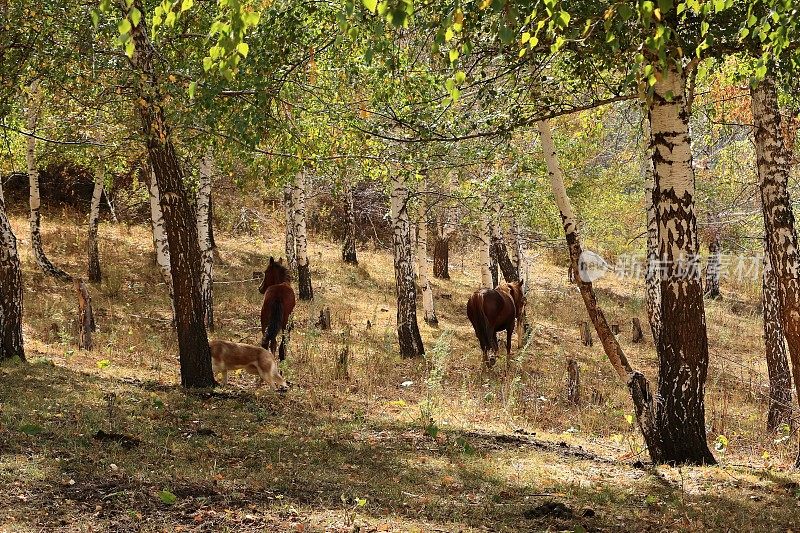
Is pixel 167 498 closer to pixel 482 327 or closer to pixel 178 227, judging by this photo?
pixel 178 227

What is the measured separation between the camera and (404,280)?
19953 mm

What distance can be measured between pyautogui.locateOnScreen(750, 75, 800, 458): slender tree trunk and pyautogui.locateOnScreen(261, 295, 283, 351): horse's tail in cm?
930

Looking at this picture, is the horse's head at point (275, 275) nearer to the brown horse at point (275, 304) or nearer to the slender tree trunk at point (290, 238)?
the brown horse at point (275, 304)

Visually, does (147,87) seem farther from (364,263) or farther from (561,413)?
(364,263)

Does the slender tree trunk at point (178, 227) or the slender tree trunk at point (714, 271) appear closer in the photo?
the slender tree trunk at point (178, 227)

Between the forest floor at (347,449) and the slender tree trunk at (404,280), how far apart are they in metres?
0.67

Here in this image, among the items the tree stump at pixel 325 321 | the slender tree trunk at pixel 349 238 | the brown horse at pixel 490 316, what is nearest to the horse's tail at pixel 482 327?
the brown horse at pixel 490 316

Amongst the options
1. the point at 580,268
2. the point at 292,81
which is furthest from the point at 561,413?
the point at 292,81

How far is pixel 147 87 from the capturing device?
34.8 ft

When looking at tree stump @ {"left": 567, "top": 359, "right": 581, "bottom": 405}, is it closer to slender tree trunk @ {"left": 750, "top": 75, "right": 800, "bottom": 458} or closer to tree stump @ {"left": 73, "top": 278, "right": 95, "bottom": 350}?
slender tree trunk @ {"left": 750, "top": 75, "right": 800, "bottom": 458}

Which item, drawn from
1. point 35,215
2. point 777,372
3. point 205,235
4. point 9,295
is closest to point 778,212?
point 777,372

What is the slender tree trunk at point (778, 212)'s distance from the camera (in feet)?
32.3

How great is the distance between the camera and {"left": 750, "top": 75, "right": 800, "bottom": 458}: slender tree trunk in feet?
32.3

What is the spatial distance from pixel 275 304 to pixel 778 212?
31.4 ft
